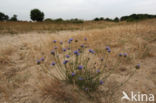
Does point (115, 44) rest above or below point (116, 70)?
above

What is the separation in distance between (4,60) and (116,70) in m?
2.22

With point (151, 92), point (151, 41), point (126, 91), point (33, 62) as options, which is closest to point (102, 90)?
point (126, 91)

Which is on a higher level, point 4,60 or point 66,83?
point 4,60

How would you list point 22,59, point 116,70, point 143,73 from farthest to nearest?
point 22,59 < point 116,70 < point 143,73

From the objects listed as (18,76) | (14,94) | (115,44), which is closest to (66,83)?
(14,94)

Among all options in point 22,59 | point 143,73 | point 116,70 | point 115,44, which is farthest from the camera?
point 115,44

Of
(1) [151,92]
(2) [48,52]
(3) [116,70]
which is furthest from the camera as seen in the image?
(2) [48,52]

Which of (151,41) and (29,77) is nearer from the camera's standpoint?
(29,77)

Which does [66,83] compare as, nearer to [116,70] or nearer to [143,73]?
[116,70]

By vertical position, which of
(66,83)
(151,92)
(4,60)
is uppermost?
(4,60)

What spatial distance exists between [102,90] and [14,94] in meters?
1.14

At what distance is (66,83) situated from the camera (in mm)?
1425

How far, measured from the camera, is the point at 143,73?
1724 mm

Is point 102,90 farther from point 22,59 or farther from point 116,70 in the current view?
point 22,59
